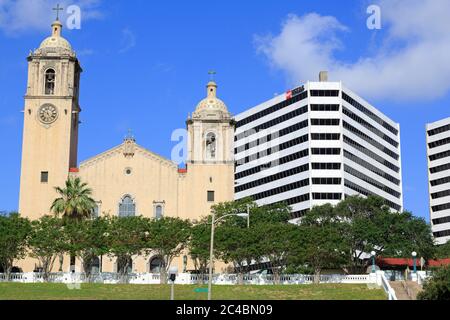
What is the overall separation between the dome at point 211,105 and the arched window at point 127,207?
12687 millimetres

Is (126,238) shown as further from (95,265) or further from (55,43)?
(55,43)

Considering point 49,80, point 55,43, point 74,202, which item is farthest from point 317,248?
point 55,43

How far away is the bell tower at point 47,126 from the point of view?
8425 cm

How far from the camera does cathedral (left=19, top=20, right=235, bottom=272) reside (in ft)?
279

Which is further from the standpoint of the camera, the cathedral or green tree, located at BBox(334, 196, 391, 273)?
the cathedral

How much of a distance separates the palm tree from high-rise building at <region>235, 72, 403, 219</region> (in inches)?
2029

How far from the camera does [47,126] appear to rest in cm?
8581

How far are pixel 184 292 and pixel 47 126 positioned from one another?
3457cm

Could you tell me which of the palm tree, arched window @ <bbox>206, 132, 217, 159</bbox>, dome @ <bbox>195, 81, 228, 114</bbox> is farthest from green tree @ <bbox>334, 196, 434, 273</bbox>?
the palm tree

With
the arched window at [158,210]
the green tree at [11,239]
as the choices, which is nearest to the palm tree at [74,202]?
the green tree at [11,239]

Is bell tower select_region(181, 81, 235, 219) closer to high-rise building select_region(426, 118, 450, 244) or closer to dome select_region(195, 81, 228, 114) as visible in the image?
dome select_region(195, 81, 228, 114)

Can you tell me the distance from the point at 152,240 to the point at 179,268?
1255 cm

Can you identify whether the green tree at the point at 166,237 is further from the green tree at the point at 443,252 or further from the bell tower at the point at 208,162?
the green tree at the point at 443,252

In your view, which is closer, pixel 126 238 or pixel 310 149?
pixel 126 238
